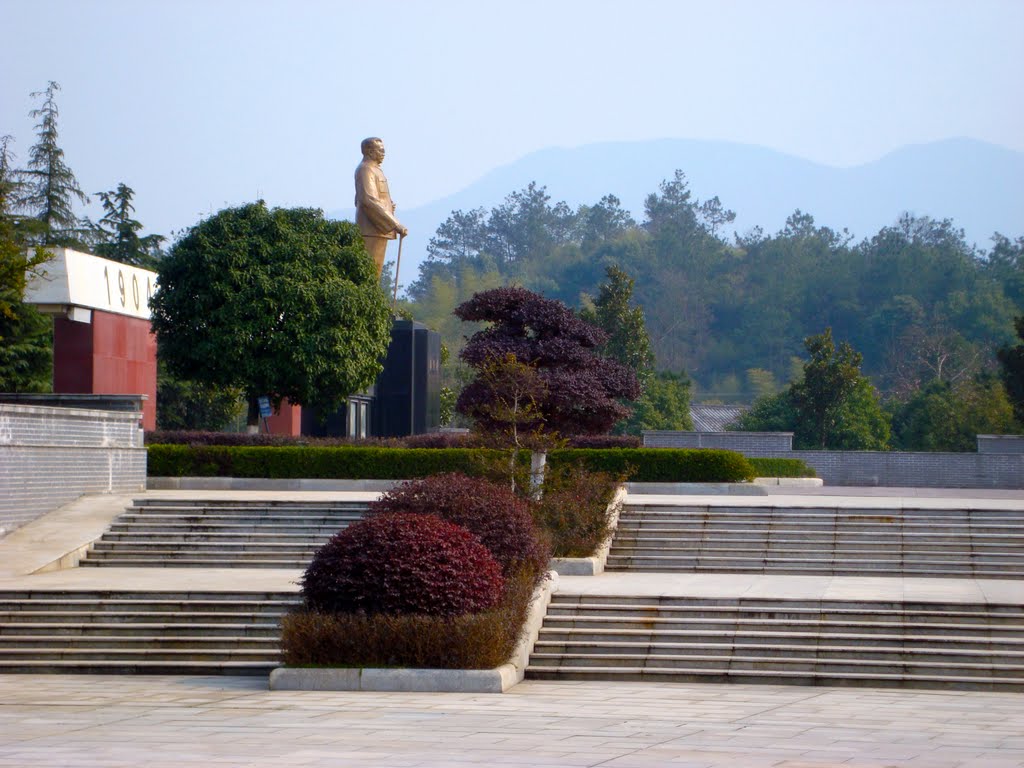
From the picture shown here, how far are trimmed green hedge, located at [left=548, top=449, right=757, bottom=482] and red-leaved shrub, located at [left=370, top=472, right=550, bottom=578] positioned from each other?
367 inches

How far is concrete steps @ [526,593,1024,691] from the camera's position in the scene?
12.9m

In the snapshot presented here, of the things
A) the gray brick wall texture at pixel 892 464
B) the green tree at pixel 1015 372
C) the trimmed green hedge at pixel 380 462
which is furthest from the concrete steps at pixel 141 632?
the green tree at pixel 1015 372

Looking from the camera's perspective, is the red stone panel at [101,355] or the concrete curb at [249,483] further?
the red stone panel at [101,355]

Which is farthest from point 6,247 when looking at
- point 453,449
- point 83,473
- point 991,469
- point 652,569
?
point 991,469

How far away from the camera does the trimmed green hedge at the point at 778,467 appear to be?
32812 mm

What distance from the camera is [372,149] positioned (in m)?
33.5

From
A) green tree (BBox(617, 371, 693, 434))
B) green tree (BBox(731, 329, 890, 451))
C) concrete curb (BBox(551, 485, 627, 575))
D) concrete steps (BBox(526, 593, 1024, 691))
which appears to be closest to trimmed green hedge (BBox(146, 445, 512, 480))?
concrete curb (BBox(551, 485, 627, 575))

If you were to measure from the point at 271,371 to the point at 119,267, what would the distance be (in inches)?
245

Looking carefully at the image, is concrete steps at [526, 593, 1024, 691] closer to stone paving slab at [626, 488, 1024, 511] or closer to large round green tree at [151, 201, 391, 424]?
stone paving slab at [626, 488, 1024, 511]

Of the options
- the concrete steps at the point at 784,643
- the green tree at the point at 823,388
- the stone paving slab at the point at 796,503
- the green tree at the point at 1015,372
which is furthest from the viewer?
the green tree at the point at 823,388

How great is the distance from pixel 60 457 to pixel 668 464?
1046 centimetres

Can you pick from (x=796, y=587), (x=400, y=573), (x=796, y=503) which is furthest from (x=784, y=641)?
(x=796, y=503)

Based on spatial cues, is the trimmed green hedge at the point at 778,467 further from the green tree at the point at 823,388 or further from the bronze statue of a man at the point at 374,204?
the bronze statue of a man at the point at 374,204

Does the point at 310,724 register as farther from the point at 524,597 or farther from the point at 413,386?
the point at 413,386
